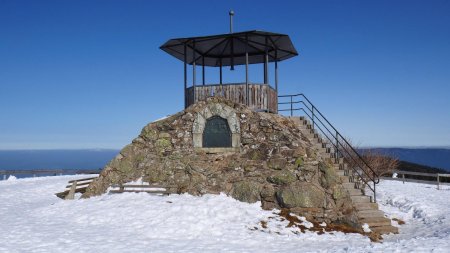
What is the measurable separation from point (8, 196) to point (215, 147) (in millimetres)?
11491

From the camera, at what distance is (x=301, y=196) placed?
13547 millimetres

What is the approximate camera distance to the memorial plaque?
15891mm


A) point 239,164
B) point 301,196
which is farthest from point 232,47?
point 301,196

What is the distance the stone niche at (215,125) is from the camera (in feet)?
51.7

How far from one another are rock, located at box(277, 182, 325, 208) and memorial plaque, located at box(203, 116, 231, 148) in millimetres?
3364

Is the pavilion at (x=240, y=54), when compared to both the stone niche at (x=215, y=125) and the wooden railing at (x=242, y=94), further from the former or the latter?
the stone niche at (x=215, y=125)

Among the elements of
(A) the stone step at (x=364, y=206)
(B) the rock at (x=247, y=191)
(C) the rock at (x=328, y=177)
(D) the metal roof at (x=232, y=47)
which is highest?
(D) the metal roof at (x=232, y=47)

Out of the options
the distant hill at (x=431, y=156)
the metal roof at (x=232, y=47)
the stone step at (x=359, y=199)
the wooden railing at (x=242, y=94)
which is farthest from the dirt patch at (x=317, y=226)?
the distant hill at (x=431, y=156)

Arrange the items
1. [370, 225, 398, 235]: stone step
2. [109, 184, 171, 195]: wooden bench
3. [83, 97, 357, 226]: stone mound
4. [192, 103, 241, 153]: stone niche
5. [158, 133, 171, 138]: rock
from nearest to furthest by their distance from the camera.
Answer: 1. [370, 225, 398, 235]: stone step
2. [83, 97, 357, 226]: stone mound
3. [109, 184, 171, 195]: wooden bench
4. [192, 103, 241, 153]: stone niche
5. [158, 133, 171, 138]: rock

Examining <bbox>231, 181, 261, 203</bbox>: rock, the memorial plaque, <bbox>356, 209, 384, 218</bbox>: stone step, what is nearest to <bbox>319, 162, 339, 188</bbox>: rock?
<bbox>356, 209, 384, 218</bbox>: stone step

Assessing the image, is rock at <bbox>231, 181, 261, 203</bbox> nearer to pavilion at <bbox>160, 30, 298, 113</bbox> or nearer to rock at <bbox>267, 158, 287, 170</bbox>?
rock at <bbox>267, 158, 287, 170</bbox>

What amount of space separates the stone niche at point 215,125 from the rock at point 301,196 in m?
3.00

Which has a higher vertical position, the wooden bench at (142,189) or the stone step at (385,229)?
the wooden bench at (142,189)

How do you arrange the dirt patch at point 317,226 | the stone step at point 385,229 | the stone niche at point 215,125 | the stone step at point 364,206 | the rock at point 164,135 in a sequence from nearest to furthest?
the dirt patch at point 317,226, the stone step at point 385,229, the stone step at point 364,206, the stone niche at point 215,125, the rock at point 164,135
